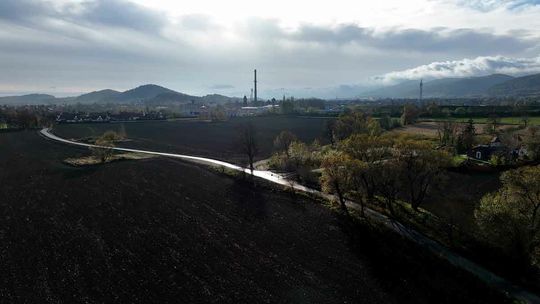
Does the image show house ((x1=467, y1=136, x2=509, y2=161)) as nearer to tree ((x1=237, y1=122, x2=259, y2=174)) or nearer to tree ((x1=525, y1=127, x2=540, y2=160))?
tree ((x1=525, y1=127, x2=540, y2=160))

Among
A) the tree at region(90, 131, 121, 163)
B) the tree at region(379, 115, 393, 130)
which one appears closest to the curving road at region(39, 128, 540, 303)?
the tree at region(90, 131, 121, 163)

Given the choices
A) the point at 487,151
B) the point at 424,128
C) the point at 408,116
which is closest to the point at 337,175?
the point at 487,151

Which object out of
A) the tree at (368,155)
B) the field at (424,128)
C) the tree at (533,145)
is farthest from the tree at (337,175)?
the field at (424,128)

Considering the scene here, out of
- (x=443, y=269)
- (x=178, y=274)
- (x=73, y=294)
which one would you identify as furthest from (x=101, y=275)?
(x=443, y=269)

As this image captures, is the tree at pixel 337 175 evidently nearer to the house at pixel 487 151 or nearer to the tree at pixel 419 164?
the tree at pixel 419 164

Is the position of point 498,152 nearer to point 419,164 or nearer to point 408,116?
point 419,164

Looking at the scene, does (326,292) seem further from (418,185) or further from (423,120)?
(423,120)
